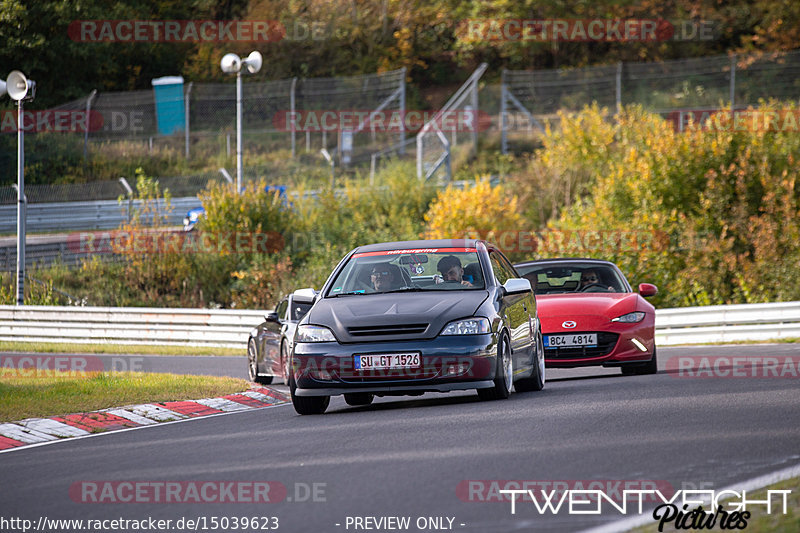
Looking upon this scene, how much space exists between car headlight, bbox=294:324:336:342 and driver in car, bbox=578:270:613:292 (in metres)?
6.21

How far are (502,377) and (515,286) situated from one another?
103cm

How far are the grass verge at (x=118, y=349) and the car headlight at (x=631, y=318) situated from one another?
38.3ft

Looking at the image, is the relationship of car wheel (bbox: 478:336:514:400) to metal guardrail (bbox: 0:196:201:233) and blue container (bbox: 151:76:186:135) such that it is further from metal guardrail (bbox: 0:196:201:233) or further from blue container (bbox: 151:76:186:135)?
blue container (bbox: 151:76:186:135)

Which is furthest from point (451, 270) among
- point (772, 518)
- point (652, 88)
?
point (652, 88)

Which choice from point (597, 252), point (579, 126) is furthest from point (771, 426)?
point (579, 126)

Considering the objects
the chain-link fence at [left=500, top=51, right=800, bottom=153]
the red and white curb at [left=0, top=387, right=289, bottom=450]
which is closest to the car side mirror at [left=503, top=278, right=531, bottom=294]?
the red and white curb at [left=0, top=387, right=289, bottom=450]

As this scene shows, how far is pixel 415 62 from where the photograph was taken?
203ft

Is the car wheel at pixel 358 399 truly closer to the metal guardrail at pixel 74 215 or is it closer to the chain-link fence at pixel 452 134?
the chain-link fence at pixel 452 134

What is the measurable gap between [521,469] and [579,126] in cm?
3070

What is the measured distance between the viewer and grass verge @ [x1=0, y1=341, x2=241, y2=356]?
2591cm

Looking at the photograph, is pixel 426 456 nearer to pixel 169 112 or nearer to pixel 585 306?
pixel 585 306

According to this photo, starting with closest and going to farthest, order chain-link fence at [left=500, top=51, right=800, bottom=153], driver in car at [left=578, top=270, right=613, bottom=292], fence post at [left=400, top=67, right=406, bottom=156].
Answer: driver in car at [left=578, top=270, right=613, bottom=292], chain-link fence at [left=500, top=51, right=800, bottom=153], fence post at [left=400, top=67, right=406, bottom=156]

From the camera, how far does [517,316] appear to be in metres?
12.5

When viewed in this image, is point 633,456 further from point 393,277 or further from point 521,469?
point 393,277
